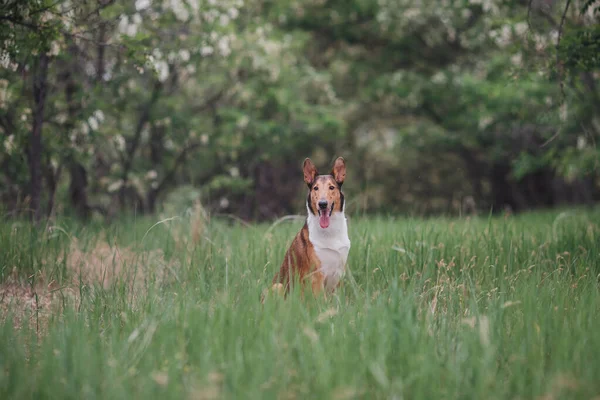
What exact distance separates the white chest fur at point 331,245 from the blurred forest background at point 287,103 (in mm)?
2877

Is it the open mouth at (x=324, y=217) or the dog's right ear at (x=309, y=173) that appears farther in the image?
the dog's right ear at (x=309, y=173)

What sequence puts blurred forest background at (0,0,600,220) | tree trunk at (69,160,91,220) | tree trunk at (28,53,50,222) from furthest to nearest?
tree trunk at (69,160,91,220) → blurred forest background at (0,0,600,220) → tree trunk at (28,53,50,222)

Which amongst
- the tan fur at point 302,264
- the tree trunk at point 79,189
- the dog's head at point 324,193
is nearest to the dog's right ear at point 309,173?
the dog's head at point 324,193

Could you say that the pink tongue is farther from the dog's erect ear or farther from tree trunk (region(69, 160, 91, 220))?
tree trunk (region(69, 160, 91, 220))

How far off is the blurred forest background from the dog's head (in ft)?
8.36

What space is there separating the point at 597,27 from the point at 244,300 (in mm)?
5478

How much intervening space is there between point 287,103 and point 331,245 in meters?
9.10

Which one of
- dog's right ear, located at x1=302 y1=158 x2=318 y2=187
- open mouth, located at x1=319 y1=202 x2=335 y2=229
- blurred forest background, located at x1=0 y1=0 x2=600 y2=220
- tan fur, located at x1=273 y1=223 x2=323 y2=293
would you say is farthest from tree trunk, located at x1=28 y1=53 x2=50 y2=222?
open mouth, located at x1=319 y1=202 x2=335 y2=229

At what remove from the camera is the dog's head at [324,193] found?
16.3 ft

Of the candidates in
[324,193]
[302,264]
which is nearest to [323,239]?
[302,264]

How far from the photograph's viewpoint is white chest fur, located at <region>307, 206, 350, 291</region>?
508 cm

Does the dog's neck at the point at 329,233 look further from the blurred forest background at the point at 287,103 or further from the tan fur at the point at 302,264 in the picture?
the blurred forest background at the point at 287,103

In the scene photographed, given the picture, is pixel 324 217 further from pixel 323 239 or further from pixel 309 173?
pixel 309 173

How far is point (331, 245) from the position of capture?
16.7 feet
